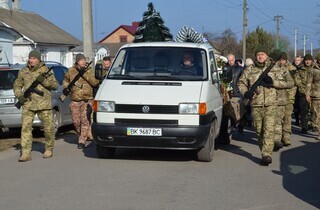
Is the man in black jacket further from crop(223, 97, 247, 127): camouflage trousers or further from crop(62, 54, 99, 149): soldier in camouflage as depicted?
crop(62, 54, 99, 149): soldier in camouflage

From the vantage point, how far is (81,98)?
10773mm

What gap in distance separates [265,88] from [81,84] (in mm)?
3793

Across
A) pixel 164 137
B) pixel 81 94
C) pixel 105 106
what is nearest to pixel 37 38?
pixel 81 94

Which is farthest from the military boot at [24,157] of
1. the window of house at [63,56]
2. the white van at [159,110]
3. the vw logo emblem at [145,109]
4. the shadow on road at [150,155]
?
the window of house at [63,56]

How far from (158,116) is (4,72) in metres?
5.07

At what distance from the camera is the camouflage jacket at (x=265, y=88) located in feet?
29.3

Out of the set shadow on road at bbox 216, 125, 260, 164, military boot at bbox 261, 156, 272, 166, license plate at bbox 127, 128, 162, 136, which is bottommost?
shadow on road at bbox 216, 125, 260, 164

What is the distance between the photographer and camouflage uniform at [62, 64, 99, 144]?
35.3 feet

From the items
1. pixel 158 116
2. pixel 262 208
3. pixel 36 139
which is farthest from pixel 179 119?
pixel 36 139

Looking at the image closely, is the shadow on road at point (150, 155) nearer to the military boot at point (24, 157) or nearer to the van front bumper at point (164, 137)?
the van front bumper at point (164, 137)

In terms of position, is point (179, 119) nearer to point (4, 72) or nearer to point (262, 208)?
point (262, 208)

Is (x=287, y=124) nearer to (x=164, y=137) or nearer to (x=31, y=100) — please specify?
(x=164, y=137)

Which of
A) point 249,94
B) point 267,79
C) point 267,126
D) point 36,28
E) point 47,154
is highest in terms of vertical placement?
point 36,28

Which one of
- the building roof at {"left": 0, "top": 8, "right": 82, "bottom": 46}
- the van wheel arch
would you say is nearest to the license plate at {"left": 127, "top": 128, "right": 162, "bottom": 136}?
the van wheel arch
